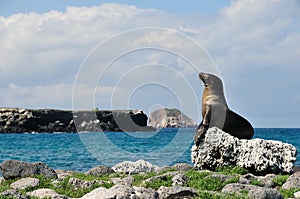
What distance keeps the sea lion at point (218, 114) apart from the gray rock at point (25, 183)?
6.19 meters

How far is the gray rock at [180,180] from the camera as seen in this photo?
51.6ft

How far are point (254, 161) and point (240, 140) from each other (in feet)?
3.23

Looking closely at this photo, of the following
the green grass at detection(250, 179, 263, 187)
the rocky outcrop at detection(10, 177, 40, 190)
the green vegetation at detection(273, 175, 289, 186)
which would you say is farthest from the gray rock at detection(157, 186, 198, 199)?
the rocky outcrop at detection(10, 177, 40, 190)

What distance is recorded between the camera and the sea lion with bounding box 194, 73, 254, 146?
20.4 m

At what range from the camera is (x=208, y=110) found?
67.6ft

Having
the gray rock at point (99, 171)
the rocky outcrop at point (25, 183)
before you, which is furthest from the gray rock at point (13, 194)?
the gray rock at point (99, 171)

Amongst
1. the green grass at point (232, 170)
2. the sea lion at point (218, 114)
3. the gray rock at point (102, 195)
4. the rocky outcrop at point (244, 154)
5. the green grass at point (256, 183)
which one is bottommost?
the gray rock at point (102, 195)

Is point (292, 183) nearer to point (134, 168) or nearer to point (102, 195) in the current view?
point (102, 195)

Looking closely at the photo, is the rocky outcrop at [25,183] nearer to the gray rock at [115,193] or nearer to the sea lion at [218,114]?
the gray rock at [115,193]

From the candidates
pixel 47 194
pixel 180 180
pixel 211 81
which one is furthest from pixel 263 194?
pixel 211 81

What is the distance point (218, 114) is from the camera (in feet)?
67.3

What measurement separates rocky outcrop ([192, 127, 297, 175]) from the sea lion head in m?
1.95

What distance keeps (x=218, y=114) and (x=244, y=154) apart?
2066 millimetres

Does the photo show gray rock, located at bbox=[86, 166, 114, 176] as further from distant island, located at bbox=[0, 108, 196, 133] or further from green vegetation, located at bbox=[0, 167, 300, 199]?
distant island, located at bbox=[0, 108, 196, 133]
